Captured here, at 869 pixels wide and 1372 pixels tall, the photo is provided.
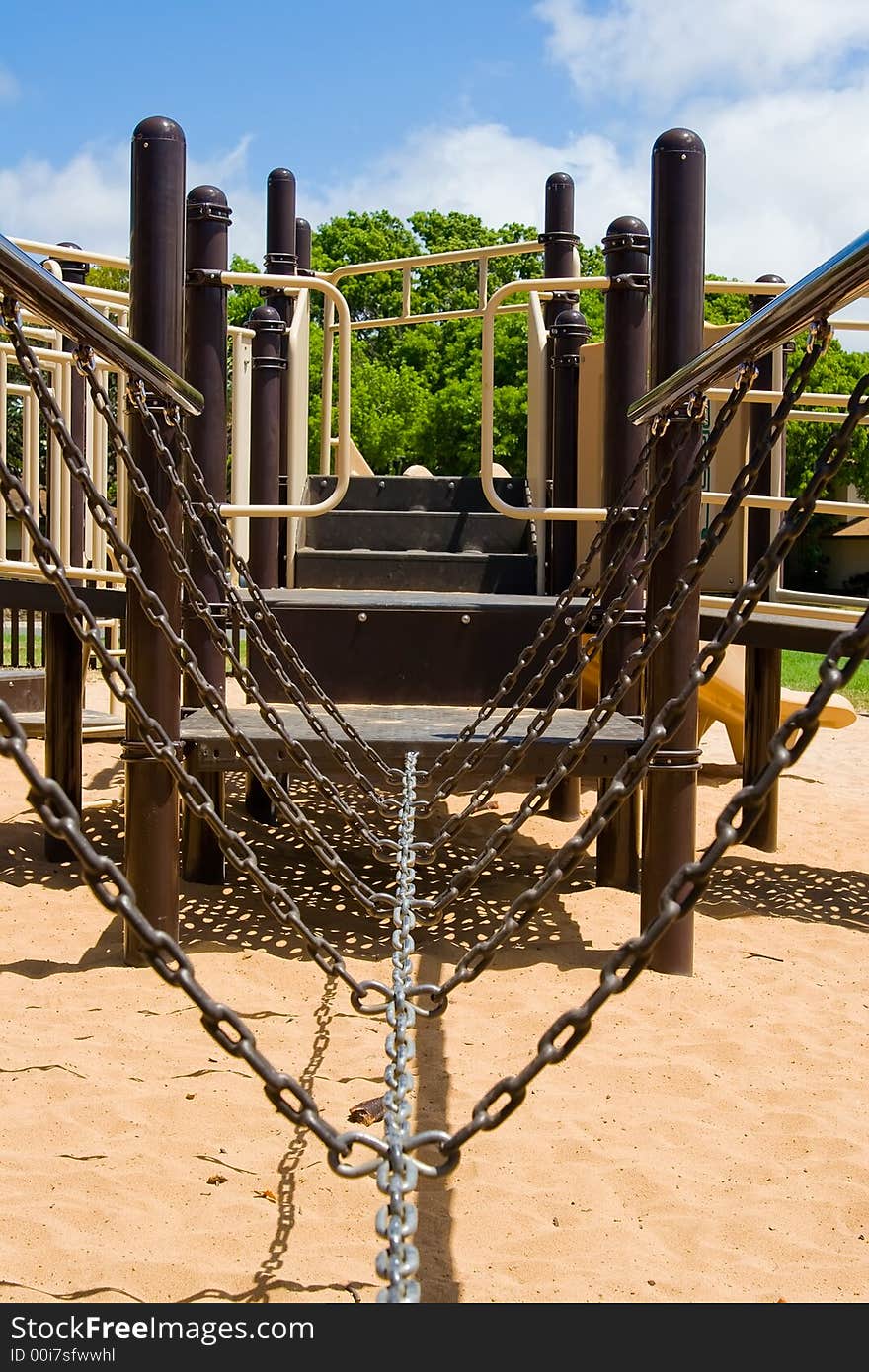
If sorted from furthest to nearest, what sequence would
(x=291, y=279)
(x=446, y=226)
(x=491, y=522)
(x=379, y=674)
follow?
(x=446, y=226), (x=491, y=522), (x=379, y=674), (x=291, y=279)

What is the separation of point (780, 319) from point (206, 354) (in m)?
2.92

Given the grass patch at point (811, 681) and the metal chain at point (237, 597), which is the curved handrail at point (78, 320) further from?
the grass patch at point (811, 681)

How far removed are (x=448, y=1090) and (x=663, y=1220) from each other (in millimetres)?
755

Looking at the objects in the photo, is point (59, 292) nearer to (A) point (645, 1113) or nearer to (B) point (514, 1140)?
(B) point (514, 1140)

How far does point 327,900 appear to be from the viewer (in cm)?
530

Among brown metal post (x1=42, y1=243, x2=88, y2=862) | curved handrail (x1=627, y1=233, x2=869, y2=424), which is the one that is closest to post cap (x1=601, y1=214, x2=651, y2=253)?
curved handrail (x1=627, y1=233, x2=869, y2=424)

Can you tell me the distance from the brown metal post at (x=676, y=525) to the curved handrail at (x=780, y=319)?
1.14ft

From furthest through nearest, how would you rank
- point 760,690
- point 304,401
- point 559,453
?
point 304,401, point 559,453, point 760,690

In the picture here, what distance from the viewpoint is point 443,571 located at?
6.48 meters

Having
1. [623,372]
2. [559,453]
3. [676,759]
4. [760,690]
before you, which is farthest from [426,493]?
[676,759]

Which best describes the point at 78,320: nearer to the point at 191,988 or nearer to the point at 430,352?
the point at 191,988

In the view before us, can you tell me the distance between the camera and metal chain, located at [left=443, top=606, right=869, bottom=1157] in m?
1.54

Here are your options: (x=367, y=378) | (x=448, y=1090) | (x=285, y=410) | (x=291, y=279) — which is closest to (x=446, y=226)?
(x=367, y=378)

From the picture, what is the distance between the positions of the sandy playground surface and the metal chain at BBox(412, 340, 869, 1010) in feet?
1.97
